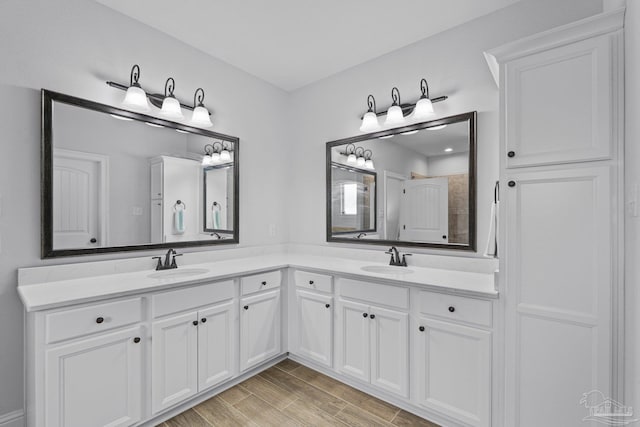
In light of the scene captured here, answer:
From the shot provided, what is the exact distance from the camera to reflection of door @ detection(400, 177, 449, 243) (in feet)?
7.48

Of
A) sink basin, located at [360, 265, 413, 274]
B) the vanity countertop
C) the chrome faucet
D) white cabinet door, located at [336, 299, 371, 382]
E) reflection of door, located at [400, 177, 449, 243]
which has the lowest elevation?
white cabinet door, located at [336, 299, 371, 382]

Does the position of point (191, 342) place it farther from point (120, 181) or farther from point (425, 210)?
point (425, 210)

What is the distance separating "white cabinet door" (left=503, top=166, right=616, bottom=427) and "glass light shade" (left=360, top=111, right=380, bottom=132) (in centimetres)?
130

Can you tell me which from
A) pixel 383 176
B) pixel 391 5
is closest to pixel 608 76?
pixel 391 5

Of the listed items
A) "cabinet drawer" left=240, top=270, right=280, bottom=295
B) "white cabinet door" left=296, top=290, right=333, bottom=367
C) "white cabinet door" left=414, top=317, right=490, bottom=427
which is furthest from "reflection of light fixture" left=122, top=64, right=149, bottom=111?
"white cabinet door" left=414, top=317, right=490, bottom=427

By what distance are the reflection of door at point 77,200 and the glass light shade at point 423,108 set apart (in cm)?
228

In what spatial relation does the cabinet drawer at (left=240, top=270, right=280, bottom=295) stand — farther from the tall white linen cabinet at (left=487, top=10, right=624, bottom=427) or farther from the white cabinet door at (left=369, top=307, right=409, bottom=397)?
the tall white linen cabinet at (left=487, top=10, right=624, bottom=427)

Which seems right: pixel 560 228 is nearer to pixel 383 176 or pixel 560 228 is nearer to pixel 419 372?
pixel 419 372

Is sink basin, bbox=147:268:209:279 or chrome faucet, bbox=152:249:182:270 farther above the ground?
chrome faucet, bbox=152:249:182:270

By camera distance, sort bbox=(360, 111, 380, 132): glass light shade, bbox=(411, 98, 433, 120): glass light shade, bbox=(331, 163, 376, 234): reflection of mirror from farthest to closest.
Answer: bbox=(331, 163, 376, 234): reflection of mirror < bbox=(360, 111, 380, 132): glass light shade < bbox=(411, 98, 433, 120): glass light shade

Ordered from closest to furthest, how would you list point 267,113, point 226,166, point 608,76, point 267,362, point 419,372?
point 608,76, point 419,372, point 267,362, point 226,166, point 267,113

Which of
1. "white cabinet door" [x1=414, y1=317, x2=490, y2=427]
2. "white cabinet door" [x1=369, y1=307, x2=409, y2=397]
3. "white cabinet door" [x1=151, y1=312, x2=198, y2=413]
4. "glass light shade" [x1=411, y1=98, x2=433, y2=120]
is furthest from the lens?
"glass light shade" [x1=411, y1=98, x2=433, y2=120]

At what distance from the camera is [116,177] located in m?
2.04

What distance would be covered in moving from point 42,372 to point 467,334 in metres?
2.13
